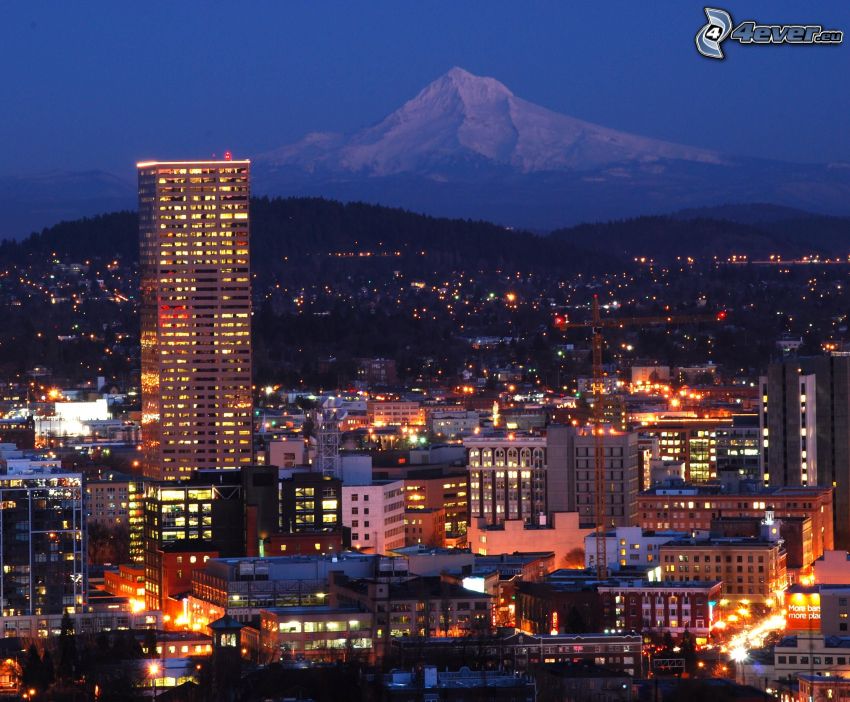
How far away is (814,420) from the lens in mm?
75562

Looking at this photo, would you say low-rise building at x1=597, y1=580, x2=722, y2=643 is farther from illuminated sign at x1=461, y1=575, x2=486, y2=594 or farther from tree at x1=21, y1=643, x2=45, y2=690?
tree at x1=21, y1=643, x2=45, y2=690

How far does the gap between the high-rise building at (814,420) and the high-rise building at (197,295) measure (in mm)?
24035

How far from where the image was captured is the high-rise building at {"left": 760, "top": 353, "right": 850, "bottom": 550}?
245 feet

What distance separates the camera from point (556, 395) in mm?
123750

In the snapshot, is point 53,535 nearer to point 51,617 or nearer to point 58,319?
point 51,617

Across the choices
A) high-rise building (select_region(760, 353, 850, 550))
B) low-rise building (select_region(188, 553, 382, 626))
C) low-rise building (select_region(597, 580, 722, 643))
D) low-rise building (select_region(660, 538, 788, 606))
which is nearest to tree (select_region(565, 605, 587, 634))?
low-rise building (select_region(597, 580, 722, 643))

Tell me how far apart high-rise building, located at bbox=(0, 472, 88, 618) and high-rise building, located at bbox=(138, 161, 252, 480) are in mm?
35547

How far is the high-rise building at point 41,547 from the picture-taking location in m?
58.3

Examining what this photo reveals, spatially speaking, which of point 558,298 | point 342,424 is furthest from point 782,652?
point 558,298

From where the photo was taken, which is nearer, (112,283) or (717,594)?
(717,594)

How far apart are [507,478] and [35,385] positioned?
62.8 meters

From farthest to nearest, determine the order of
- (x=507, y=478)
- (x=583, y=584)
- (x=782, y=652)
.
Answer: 1. (x=507, y=478)
2. (x=583, y=584)
3. (x=782, y=652)

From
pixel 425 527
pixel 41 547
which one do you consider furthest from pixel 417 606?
pixel 425 527

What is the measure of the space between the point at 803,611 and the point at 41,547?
15012 mm
